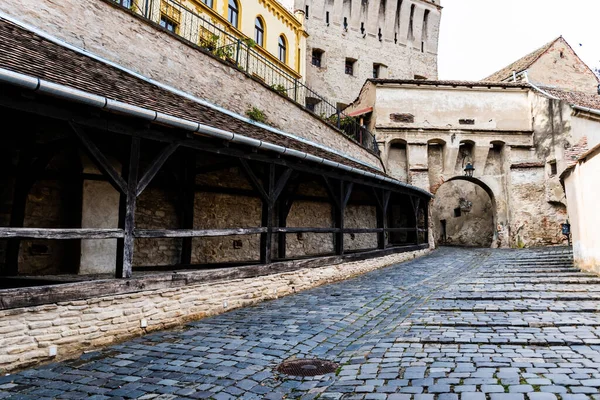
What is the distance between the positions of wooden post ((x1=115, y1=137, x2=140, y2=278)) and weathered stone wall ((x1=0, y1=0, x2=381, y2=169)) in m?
3.56

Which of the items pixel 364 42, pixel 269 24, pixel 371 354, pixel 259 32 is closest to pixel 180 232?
pixel 371 354

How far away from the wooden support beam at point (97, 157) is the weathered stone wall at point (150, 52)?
3541mm

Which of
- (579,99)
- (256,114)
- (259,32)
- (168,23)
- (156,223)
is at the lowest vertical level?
(156,223)

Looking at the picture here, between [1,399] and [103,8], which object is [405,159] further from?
[1,399]

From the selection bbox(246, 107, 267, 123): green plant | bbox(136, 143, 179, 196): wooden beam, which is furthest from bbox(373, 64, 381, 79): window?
bbox(136, 143, 179, 196): wooden beam

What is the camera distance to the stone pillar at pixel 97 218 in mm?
6629

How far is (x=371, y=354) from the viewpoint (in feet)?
13.5

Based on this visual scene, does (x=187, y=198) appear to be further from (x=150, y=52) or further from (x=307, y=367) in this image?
(x=307, y=367)

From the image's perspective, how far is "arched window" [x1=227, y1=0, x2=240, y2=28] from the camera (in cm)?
1759

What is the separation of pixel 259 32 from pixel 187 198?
13.7 meters

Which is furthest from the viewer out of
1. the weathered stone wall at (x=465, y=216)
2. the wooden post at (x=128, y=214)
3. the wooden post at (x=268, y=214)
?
the weathered stone wall at (x=465, y=216)

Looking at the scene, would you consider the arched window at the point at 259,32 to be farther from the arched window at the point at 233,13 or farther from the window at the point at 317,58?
the window at the point at 317,58

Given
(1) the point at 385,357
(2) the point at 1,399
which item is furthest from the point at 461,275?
(2) the point at 1,399

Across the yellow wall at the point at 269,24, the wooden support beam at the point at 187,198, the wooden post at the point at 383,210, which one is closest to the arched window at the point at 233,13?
the yellow wall at the point at 269,24
